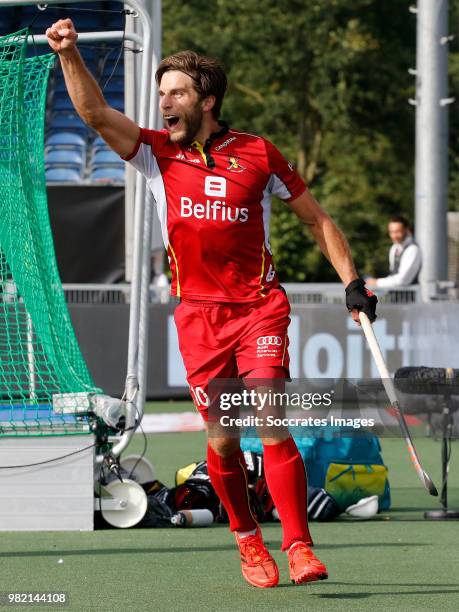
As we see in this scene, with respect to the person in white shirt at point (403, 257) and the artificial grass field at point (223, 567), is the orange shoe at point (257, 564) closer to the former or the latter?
the artificial grass field at point (223, 567)

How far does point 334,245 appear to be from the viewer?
5.89 metres

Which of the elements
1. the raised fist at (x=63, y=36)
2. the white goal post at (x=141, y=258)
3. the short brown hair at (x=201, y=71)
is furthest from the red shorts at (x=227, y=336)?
the white goal post at (x=141, y=258)

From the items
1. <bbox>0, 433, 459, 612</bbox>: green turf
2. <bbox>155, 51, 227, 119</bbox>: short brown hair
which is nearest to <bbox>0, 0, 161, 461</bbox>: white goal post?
<bbox>0, 433, 459, 612</bbox>: green turf

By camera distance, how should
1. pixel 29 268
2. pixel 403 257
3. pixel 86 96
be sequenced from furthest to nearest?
pixel 403 257
pixel 29 268
pixel 86 96

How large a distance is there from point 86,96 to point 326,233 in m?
1.12

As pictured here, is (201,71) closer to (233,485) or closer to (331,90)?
(233,485)

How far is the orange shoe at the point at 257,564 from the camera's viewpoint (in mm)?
5766

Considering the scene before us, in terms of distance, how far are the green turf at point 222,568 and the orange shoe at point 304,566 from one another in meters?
0.08

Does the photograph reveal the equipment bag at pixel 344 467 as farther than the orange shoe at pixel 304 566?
Yes

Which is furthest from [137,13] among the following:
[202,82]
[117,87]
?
[117,87]

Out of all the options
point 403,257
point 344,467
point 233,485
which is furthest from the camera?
point 403,257

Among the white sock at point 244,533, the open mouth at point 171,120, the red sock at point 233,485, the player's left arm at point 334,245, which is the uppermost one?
the open mouth at point 171,120

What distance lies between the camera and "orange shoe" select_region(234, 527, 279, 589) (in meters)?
5.77

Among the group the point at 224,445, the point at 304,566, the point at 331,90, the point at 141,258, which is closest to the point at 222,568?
the point at 224,445
